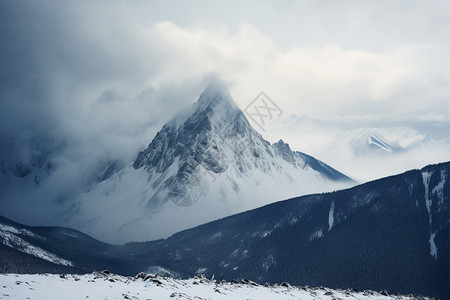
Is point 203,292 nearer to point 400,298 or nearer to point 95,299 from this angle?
point 95,299

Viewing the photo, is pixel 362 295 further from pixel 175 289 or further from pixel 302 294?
pixel 175 289

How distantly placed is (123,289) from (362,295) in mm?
37550

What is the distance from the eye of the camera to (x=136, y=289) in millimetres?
49469

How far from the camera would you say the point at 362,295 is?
67.4m

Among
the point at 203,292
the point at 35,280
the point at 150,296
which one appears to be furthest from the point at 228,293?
the point at 35,280

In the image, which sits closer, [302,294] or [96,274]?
[96,274]

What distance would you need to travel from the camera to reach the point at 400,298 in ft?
225

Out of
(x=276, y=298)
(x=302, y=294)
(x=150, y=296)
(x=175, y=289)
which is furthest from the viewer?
(x=302, y=294)

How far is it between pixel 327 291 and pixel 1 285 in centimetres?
4448

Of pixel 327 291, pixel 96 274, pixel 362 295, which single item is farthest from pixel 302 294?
pixel 96 274

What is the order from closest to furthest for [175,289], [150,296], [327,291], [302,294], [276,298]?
[150,296] < [175,289] < [276,298] < [302,294] < [327,291]

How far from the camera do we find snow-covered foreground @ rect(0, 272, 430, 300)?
43844 mm

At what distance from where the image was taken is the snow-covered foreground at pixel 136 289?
43.8 m

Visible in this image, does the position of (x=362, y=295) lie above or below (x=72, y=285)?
above
